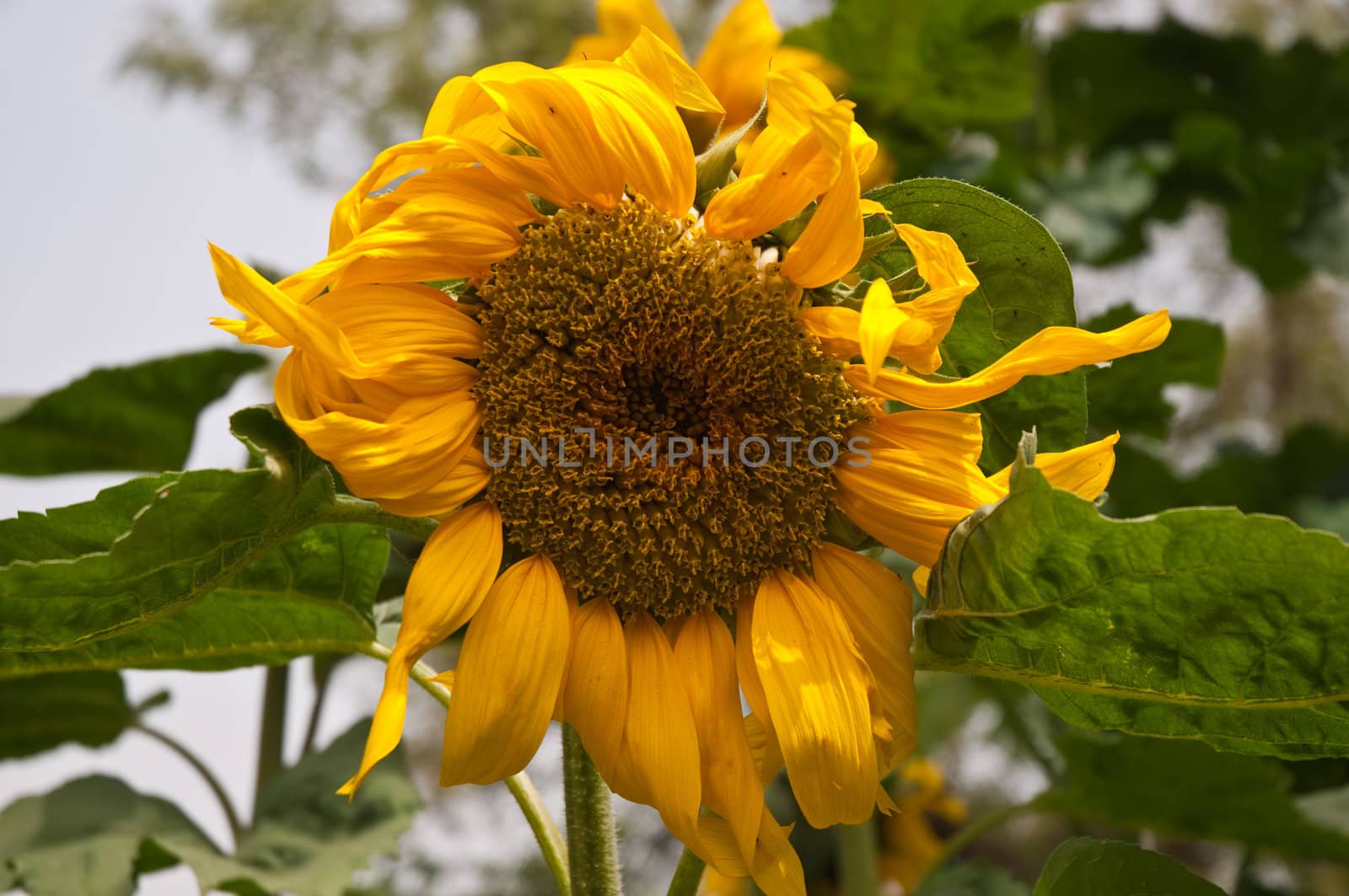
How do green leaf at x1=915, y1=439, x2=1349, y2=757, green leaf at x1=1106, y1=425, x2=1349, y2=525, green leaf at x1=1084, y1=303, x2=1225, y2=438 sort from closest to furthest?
1. green leaf at x1=915, y1=439, x2=1349, y2=757
2. green leaf at x1=1084, y1=303, x2=1225, y2=438
3. green leaf at x1=1106, y1=425, x2=1349, y2=525

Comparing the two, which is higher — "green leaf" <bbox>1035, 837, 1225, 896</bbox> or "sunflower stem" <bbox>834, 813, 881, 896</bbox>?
"green leaf" <bbox>1035, 837, 1225, 896</bbox>

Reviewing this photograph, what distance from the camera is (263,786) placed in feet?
4.23

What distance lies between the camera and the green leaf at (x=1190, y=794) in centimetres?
104

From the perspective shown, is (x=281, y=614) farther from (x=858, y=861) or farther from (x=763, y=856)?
(x=858, y=861)

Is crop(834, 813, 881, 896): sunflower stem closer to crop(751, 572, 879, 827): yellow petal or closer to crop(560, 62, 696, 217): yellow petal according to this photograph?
crop(751, 572, 879, 827): yellow petal

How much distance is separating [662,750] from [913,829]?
5.27 ft

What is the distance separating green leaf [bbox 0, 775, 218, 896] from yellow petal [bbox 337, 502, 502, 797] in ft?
2.10

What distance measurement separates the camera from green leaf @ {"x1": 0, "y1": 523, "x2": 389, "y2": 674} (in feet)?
2.28

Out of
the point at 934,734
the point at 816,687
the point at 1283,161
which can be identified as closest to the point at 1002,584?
the point at 816,687

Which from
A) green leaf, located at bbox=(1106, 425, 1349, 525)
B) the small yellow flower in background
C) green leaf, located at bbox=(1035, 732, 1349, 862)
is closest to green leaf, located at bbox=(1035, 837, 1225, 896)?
green leaf, located at bbox=(1035, 732, 1349, 862)

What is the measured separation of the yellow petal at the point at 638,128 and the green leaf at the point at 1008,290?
0.12 m

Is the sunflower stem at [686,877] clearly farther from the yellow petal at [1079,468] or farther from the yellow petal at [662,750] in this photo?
the yellow petal at [1079,468]

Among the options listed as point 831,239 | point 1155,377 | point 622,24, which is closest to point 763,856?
point 831,239

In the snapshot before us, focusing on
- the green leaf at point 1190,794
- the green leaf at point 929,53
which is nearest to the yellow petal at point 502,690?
the green leaf at point 1190,794
